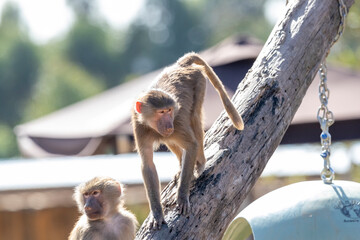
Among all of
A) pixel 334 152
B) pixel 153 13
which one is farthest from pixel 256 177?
pixel 153 13

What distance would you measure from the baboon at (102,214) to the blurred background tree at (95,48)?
29.1m

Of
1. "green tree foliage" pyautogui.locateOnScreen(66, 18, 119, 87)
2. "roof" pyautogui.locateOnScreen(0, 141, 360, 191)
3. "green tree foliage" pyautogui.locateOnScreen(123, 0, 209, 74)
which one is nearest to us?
"roof" pyautogui.locateOnScreen(0, 141, 360, 191)

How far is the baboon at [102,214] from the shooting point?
4.70 metres

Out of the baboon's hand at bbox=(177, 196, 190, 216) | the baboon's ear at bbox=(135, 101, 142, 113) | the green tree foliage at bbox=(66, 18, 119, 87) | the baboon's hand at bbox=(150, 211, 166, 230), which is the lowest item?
the baboon's hand at bbox=(150, 211, 166, 230)

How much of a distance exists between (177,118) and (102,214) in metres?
0.81

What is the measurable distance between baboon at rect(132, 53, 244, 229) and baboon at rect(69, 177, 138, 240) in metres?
0.52

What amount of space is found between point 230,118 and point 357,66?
683cm

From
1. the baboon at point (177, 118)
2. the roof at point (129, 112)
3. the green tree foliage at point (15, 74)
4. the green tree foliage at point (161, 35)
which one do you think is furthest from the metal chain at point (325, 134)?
the green tree foliage at point (161, 35)

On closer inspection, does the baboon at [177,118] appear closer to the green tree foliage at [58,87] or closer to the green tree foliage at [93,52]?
the green tree foliage at [58,87]

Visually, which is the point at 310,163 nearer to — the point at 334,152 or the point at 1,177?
the point at 334,152

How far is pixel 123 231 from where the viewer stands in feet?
15.6

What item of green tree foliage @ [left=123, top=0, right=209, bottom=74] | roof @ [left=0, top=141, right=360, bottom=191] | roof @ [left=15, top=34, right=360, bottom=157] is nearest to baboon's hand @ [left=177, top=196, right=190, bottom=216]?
roof @ [left=15, top=34, right=360, bottom=157]

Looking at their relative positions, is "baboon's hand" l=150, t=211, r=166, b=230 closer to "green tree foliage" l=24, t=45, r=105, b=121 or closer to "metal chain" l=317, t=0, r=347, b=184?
"metal chain" l=317, t=0, r=347, b=184

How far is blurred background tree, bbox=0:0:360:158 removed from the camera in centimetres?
4022
